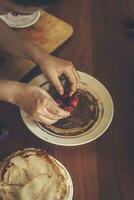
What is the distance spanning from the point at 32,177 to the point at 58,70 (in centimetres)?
30

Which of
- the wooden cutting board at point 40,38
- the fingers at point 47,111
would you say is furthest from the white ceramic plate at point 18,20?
the fingers at point 47,111

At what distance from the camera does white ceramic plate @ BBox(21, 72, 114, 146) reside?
3.31 feet

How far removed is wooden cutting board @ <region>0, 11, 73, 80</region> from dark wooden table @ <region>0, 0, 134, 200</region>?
2 cm

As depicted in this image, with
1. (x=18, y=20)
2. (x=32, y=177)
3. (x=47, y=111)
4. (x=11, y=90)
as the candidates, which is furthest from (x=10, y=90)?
(x=18, y=20)

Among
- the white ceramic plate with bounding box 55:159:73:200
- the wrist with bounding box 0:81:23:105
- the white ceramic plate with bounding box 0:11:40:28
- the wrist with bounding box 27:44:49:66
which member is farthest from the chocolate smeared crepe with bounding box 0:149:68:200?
the white ceramic plate with bounding box 0:11:40:28

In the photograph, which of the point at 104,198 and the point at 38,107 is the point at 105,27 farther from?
the point at 104,198

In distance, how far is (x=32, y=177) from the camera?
0.91 m

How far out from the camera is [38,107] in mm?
979

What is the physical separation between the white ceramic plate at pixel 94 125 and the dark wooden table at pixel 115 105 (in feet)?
0.07

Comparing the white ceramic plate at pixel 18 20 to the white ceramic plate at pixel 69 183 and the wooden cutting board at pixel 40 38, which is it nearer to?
the wooden cutting board at pixel 40 38

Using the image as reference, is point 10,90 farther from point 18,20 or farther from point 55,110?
point 18,20

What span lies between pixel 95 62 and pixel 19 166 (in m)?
0.41

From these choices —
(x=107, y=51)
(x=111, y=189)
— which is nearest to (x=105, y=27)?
(x=107, y=51)

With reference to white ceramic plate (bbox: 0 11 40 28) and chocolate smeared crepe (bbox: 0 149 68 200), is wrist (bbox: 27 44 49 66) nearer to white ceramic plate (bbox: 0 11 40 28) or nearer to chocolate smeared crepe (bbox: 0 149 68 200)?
white ceramic plate (bbox: 0 11 40 28)
